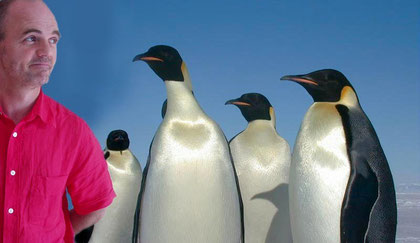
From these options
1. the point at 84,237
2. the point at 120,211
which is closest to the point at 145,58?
the point at 120,211

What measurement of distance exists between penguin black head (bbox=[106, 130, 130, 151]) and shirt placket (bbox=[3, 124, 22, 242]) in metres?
4.24

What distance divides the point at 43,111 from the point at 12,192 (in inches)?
6.9

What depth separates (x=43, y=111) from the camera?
3.45 feet

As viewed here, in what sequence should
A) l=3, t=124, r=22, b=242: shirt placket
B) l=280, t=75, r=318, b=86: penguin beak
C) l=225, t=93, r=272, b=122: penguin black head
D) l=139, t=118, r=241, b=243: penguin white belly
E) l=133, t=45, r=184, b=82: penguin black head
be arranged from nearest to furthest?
l=3, t=124, r=22, b=242: shirt placket, l=139, t=118, r=241, b=243: penguin white belly, l=280, t=75, r=318, b=86: penguin beak, l=133, t=45, r=184, b=82: penguin black head, l=225, t=93, r=272, b=122: penguin black head

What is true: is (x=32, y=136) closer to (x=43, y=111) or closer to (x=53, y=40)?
(x=43, y=111)

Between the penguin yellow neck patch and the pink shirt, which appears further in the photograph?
the penguin yellow neck patch

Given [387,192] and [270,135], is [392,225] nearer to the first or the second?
[387,192]

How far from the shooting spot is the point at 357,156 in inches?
109

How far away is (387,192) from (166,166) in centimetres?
128

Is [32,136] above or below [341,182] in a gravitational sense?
above

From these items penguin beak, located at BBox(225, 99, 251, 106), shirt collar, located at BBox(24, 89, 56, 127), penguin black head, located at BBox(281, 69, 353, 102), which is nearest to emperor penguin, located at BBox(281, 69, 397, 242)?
penguin black head, located at BBox(281, 69, 353, 102)

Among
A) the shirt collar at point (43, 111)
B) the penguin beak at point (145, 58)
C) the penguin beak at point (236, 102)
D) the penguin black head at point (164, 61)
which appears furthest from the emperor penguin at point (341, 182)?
the shirt collar at point (43, 111)

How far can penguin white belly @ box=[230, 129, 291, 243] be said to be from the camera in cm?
393

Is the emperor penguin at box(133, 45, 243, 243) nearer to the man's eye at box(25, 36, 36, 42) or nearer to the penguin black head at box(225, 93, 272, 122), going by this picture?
the penguin black head at box(225, 93, 272, 122)
